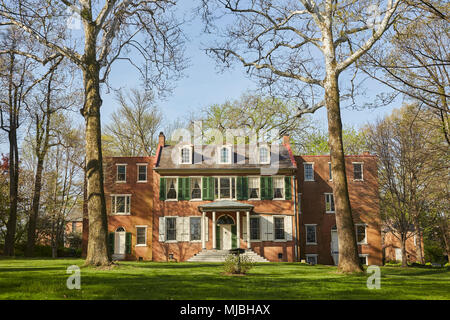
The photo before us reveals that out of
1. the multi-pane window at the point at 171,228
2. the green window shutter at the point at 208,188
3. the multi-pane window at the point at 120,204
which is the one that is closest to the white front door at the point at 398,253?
the green window shutter at the point at 208,188

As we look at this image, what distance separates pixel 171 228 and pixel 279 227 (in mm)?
7327

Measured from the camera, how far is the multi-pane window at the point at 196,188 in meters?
27.2

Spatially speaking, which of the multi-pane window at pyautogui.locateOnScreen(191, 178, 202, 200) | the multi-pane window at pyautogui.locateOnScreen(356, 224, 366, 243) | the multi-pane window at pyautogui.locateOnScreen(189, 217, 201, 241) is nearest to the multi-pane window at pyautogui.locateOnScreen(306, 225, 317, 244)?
the multi-pane window at pyautogui.locateOnScreen(356, 224, 366, 243)

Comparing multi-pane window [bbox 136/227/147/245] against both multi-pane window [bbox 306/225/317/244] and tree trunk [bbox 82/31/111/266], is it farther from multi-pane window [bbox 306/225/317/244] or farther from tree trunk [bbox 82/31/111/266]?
tree trunk [bbox 82/31/111/266]

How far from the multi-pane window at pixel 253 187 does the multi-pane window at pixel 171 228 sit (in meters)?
5.47

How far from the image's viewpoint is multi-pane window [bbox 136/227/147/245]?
1104 inches

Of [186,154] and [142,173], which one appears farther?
[142,173]

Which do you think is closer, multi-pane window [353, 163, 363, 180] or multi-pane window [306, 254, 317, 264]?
multi-pane window [306, 254, 317, 264]

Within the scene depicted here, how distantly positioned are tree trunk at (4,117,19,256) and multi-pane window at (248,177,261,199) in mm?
14566

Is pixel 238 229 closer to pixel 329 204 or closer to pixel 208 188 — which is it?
pixel 208 188

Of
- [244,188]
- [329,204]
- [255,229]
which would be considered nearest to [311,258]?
[329,204]

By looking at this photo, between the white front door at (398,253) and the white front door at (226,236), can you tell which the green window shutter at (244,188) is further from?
the white front door at (398,253)

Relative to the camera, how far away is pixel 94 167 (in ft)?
39.8

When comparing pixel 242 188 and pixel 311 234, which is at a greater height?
pixel 242 188
